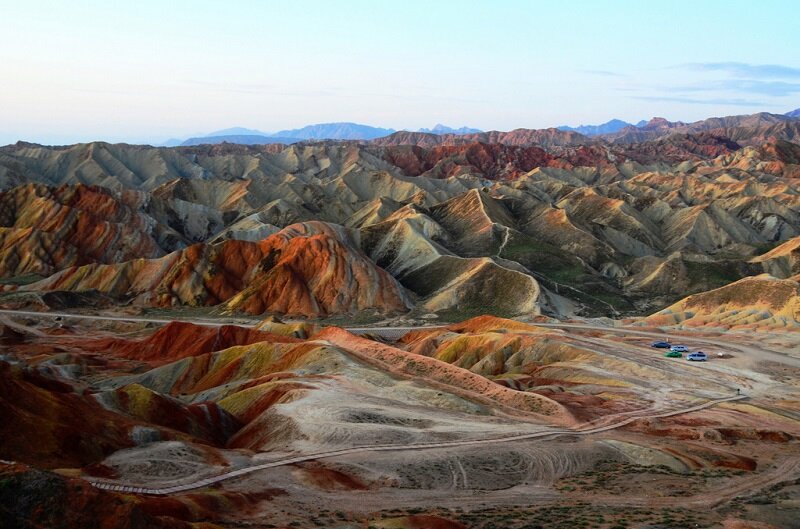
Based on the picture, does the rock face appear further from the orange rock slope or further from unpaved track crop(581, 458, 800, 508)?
unpaved track crop(581, 458, 800, 508)

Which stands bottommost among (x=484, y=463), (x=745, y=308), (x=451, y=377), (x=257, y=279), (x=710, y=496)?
(x=745, y=308)

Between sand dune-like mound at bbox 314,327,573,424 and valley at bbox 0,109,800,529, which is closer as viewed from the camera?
valley at bbox 0,109,800,529

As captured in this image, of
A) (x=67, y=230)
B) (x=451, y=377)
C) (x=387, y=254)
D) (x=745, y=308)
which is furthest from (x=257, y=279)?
(x=745, y=308)

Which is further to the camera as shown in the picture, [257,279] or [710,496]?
[257,279]

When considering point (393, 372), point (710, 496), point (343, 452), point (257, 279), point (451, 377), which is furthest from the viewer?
point (257, 279)

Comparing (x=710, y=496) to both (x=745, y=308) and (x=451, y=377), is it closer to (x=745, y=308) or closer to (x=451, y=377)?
(x=451, y=377)

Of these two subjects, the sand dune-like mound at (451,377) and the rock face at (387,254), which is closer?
the sand dune-like mound at (451,377)

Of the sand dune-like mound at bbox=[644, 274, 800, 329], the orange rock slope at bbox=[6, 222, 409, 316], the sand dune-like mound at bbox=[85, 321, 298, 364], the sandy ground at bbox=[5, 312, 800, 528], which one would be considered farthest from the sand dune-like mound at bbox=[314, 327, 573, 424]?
the sand dune-like mound at bbox=[644, 274, 800, 329]

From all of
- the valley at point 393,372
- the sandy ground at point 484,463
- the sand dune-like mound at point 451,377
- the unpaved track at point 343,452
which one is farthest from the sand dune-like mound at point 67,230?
the unpaved track at point 343,452

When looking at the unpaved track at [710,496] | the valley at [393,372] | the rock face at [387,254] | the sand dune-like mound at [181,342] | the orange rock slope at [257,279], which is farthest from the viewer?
the rock face at [387,254]

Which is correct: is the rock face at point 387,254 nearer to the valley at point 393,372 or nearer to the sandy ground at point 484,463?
the valley at point 393,372

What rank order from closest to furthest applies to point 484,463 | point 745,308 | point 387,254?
point 484,463
point 745,308
point 387,254

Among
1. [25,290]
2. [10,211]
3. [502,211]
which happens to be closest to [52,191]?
[10,211]

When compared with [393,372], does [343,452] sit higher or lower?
higher
